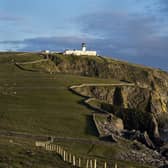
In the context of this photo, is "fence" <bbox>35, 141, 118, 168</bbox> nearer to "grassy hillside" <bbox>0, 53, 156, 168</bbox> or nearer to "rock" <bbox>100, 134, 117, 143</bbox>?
"grassy hillside" <bbox>0, 53, 156, 168</bbox>

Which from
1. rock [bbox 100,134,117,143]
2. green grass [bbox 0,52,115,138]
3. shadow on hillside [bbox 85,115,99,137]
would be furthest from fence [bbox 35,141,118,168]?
shadow on hillside [bbox 85,115,99,137]

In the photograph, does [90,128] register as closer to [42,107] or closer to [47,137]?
[47,137]

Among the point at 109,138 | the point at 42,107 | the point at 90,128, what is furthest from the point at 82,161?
the point at 42,107

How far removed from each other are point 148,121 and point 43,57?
8942cm

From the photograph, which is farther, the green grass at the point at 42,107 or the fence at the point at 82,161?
the green grass at the point at 42,107

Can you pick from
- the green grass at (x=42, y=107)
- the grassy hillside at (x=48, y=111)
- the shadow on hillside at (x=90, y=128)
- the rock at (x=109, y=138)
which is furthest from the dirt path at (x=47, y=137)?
the shadow on hillside at (x=90, y=128)

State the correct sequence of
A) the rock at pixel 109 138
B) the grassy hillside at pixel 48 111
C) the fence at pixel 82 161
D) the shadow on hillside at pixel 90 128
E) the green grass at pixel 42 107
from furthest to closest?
the green grass at pixel 42 107, the shadow on hillside at pixel 90 128, the rock at pixel 109 138, the grassy hillside at pixel 48 111, the fence at pixel 82 161

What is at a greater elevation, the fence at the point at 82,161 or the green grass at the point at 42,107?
the green grass at the point at 42,107

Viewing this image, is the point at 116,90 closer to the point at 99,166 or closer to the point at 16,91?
the point at 16,91

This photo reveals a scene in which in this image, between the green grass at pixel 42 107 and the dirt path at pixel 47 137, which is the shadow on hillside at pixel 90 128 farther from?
the dirt path at pixel 47 137

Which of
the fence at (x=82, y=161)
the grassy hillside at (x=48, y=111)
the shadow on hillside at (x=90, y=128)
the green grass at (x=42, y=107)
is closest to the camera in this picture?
the fence at (x=82, y=161)

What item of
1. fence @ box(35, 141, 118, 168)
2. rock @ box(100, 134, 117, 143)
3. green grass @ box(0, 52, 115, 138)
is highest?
green grass @ box(0, 52, 115, 138)

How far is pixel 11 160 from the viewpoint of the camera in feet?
124

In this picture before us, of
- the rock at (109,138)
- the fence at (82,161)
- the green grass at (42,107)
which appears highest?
the green grass at (42,107)
